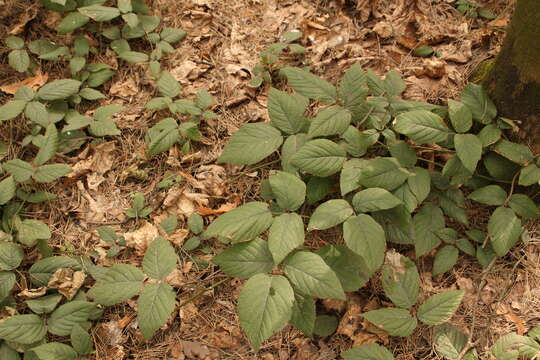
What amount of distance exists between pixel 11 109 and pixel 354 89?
198cm

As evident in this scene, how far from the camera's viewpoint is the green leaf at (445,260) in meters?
1.90

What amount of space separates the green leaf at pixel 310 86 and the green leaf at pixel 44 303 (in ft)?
5.32

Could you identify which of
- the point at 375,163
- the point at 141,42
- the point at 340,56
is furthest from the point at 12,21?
the point at 375,163

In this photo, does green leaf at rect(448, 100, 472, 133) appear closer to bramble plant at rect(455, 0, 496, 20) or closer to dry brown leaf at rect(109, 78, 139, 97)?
bramble plant at rect(455, 0, 496, 20)

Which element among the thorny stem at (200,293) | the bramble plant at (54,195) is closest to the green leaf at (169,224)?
the bramble plant at (54,195)

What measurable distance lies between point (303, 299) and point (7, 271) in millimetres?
1518

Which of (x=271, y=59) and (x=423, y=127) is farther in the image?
(x=271, y=59)

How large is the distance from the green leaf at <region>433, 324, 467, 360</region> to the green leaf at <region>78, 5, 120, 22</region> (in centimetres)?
260

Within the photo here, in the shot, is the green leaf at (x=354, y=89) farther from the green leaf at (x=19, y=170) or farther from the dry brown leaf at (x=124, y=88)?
the green leaf at (x=19, y=170)

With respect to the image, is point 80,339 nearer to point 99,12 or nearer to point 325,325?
point 325,325

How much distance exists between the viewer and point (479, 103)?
195cm

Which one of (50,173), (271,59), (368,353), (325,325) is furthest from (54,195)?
(368,353)

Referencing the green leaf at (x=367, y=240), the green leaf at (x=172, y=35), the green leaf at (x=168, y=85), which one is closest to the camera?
the green leaf at (x=367, y=240)

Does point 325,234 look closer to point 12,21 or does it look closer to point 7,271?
point 7,271
